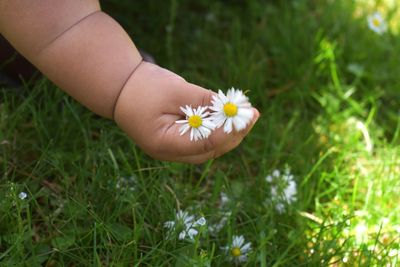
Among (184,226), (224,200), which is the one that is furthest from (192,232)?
(224,200)

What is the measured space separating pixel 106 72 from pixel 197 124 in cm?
17

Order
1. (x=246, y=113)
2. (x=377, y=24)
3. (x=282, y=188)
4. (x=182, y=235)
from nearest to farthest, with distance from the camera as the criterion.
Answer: (x=246, y=113) → (x=182, y=235) → (x=282, y=188) → (x=377, y=24)

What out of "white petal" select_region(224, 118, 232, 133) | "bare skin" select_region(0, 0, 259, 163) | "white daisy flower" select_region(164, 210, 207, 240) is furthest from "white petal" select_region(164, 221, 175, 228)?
"white petal" select_region(224, 118, 232, 133)

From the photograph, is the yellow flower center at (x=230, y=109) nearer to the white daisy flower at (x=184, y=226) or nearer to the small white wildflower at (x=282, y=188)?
the white daisy flower at (x=184, y=226)

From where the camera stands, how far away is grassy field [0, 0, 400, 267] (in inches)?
37.6

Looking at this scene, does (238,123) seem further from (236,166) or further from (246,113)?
(236,166)

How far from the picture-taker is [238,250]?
0.98 metres

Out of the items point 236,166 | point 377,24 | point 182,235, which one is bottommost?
point 182,235

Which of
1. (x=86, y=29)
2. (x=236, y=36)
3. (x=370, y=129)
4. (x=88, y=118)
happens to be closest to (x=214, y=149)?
(x=86, y=29)

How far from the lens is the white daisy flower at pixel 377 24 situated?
5.38 feet

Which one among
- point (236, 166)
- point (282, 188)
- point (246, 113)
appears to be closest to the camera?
point (246, 113)

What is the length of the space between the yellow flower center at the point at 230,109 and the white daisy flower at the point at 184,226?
0.19 metres

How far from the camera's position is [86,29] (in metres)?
0.93

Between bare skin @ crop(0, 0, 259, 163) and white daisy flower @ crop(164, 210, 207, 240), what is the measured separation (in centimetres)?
11
